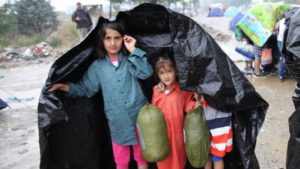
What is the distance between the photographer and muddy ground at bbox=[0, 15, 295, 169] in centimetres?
381

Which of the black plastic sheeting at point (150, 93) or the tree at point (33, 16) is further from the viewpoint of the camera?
the tree at point (33, 16)

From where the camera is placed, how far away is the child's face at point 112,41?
2.61m

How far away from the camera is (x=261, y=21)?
255 inches

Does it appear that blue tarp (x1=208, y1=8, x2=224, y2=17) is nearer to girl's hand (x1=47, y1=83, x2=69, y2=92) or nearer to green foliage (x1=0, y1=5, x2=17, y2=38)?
green foliage (x1=0, y1=5, x2=17, y2=38)

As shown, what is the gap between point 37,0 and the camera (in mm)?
24969

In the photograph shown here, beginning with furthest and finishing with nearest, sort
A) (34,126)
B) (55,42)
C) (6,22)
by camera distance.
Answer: (6,22) < (55,42) < (34,126)

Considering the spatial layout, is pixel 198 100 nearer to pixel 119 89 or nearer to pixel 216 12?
pixel 119 89

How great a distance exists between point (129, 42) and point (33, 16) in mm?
23146

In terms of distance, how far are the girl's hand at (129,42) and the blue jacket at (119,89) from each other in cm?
5

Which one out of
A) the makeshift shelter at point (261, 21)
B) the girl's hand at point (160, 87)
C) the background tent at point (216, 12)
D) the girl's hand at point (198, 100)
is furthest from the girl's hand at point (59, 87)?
the background tent at point (216, 12)

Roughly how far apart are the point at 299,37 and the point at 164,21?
1.06 m

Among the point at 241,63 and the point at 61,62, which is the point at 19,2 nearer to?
the point at 241,63

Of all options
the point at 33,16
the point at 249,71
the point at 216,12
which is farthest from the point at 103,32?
the point at 216,12

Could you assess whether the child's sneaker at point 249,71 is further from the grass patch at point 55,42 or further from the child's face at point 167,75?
the grass patch at point 55,42
